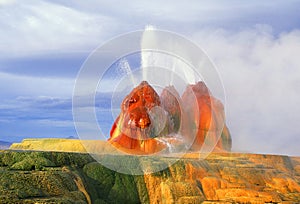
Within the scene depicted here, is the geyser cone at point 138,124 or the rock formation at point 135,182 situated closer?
the rock formation at point 135,182

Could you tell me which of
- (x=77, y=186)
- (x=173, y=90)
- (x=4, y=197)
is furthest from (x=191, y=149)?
(x=4, y=197)

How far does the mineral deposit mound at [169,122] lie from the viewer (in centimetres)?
6850

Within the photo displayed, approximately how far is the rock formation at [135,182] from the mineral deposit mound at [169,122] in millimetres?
12949

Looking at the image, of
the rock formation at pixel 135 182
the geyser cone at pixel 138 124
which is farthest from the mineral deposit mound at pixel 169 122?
the rock formation at pixel 135 182

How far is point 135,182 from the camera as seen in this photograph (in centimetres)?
4884

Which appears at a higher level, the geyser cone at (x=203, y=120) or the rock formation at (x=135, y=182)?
the geyser cone at (x=203, y=120)

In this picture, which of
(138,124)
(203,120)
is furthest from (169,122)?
(138,124)

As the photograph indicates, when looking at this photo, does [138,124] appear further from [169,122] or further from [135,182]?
[135,182]

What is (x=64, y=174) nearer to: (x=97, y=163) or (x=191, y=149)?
(x=97, y=163)

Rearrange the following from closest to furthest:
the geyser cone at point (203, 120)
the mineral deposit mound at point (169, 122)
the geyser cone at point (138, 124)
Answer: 1. the geyser cone at point (138, 124)
2. the mineral deposit mound at point (169, 122)
3. the geyser cone at point (203, 120)

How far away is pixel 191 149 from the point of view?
74875mm

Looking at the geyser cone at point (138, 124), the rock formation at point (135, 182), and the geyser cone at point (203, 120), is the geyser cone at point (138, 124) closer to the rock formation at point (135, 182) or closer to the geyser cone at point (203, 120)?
the geyser cone at point (203, 120)

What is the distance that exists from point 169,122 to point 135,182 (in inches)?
1082

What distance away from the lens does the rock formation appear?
37031 mm
